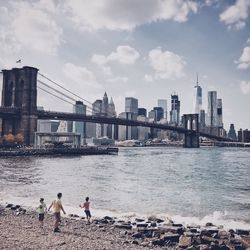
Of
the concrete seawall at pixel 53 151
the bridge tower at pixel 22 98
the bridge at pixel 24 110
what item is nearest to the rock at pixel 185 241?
the concrete seawall at pixel 53 151

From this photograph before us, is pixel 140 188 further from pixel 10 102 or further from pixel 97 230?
pixel 10 102

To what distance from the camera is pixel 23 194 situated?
100 feet

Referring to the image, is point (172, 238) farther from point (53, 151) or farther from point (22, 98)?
point (22, 98)

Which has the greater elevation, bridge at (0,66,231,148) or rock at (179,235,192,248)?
bridge at (0,66,231,148)

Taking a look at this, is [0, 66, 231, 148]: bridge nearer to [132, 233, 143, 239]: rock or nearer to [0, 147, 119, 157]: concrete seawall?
[0, 147, 119, 157]: concrete seawall

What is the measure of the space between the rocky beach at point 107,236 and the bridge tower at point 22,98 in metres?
93.8

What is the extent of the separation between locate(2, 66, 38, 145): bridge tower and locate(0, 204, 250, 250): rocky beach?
308ft

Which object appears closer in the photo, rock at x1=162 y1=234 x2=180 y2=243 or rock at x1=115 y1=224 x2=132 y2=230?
rock at x1=162 y1=234 x2=180 y2=243

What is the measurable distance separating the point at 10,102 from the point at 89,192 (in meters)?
106

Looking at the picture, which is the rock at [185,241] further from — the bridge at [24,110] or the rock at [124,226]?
the bridge at [24,110]

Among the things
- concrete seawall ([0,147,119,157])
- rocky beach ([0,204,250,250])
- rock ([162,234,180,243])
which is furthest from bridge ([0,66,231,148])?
rock ([162,234,180,243])

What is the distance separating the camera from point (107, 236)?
15.7 m

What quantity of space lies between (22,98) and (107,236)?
10962 cm

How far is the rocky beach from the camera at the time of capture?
46.0ft
